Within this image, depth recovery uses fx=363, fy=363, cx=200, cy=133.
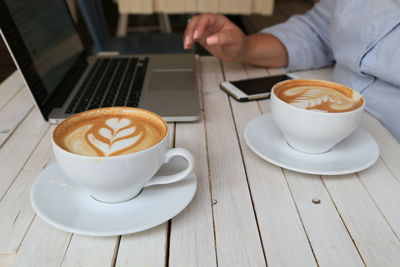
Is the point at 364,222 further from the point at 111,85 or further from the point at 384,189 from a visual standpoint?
the point at 111,85

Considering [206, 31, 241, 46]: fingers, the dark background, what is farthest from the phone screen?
the dark background

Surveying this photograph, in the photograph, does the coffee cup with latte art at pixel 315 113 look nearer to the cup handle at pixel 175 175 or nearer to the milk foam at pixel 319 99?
the milk foam at pixel 319 99

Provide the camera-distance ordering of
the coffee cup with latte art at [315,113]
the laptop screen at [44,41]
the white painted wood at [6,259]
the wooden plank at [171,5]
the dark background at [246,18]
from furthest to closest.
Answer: the dark background at [246,18] → the wooden plank at [171,5] → the laptop screen at [44,41] → the coffee cup with latte art at [315,113] → the white painted wood at [6,259]

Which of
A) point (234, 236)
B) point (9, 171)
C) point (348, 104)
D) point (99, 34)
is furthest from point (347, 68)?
point (99, 34)

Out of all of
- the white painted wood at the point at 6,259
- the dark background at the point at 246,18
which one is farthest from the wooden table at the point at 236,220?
the dark background at the point at 246,18

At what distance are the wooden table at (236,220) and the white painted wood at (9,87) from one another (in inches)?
6.8

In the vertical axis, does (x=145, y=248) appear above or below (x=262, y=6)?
above

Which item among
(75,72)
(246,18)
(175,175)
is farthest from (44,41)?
(246,18)

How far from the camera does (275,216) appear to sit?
1.52 feet

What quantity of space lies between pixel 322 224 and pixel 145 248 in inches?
8.7

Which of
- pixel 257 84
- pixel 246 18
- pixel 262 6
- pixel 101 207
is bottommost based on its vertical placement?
pixel 246 18

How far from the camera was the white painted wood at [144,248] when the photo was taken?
396 mm

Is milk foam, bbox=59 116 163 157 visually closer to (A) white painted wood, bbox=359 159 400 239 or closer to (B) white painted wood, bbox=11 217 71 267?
(B) white painted wood, bbox=11 217 71 267

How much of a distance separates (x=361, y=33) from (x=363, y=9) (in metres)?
0.06
